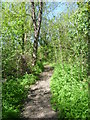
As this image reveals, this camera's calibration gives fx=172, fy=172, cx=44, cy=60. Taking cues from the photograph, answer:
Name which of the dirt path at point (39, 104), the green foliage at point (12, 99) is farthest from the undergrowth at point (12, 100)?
the dirt path at point (39, 104)

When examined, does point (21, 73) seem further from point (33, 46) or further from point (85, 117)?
point (85, 117)

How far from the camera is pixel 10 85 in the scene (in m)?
6.97

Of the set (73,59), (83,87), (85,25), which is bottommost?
(83,87)

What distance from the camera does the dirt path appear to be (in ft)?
17.7

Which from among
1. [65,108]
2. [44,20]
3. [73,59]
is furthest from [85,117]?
[44,20]

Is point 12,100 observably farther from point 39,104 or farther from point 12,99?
point 39,104

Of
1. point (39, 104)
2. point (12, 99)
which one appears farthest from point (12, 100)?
point (39, 104)

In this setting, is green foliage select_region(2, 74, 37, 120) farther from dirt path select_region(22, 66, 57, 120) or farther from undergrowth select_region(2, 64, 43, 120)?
dirt path select_region(22, 66, 57, 120)

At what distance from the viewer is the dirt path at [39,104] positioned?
17.7 ft

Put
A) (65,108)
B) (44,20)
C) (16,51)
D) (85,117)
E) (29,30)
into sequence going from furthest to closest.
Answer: (44,20) < (29,30) < (16,51) < (65,108) < (85,117)

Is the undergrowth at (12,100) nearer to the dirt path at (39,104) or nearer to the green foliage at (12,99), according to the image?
the green foliage at (12,99)

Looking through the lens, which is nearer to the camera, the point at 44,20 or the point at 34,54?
the point at 34,54

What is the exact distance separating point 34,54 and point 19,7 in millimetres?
3655

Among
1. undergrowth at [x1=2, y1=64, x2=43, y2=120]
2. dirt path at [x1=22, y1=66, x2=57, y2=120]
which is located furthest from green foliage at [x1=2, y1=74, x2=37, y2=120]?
dirt path at [x1=22, y1=66, x2=57, y2=120]
